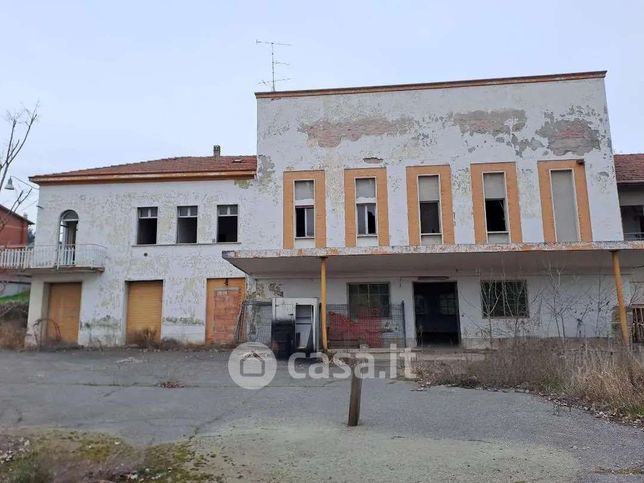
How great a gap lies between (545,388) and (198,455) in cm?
655

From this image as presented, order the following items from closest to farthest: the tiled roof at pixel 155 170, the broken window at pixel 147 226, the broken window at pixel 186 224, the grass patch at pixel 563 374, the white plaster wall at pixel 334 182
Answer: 1. the grass patch at pixel 563 374
2. the white plaster wall at pixel 334 182
3. the tiled roof at pixel 155 170
4. the broken window at pixel 186 224
5. the broken window at pixel 147 226

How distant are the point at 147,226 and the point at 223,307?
493 cm

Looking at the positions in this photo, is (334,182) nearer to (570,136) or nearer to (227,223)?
(227,223)

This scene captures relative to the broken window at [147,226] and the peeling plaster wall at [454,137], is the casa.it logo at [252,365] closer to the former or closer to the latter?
the peeling plaster wall at [454,137]

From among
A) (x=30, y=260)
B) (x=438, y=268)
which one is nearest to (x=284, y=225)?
(x=438, y=268)

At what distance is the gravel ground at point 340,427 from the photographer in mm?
5156

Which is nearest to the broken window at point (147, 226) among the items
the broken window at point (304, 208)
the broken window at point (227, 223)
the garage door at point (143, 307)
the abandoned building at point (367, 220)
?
the abandoned building at point (367, 220)

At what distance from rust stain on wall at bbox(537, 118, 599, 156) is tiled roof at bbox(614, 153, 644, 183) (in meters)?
2.03

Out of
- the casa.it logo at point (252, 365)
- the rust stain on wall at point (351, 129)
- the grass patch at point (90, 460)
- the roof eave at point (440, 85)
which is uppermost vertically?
the roof eave at point (440, 85)

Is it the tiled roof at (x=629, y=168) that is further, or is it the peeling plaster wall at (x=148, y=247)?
the peeling plaster wall at (x=148, y=247)

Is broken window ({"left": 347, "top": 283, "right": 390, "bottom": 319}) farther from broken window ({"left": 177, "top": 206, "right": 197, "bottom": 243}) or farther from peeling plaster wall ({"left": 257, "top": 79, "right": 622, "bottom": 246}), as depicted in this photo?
broken window ({"left": 177, "top": 206, "right": 197, "bottom": 243})

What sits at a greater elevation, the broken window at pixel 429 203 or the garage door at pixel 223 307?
the broken window at pixel 429 203

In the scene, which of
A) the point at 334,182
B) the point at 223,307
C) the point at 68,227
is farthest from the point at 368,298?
the point at 68,227

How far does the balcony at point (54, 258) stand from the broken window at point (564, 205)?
1806cm
